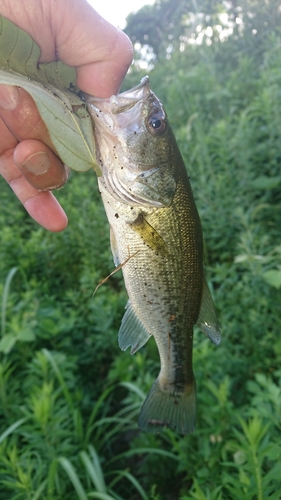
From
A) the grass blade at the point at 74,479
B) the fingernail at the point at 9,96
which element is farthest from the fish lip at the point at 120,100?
the grass blade at the point at 74,479

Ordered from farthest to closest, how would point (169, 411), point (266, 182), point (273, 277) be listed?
1. point (266, 182)
2. point (273, 277)
3. point (169, 411)

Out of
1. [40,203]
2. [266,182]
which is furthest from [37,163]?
[266,182]

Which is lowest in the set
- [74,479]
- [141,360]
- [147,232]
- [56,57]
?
[74,479]

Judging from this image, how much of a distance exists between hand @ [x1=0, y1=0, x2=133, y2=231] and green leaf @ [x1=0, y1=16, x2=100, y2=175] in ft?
0.73

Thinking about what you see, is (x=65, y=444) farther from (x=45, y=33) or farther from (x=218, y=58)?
(x=218, y=58)

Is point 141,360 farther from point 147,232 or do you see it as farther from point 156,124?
point 156,124

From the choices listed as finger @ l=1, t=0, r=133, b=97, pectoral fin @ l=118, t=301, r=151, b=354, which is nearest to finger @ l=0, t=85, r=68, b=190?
finger @ l=1, t=0, r=133, b=97

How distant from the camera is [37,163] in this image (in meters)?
1.42

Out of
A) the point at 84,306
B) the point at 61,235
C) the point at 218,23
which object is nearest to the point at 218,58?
the point at 218,23

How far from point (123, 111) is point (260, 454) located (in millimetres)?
1247

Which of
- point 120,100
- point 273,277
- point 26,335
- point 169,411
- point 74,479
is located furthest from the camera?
point 26,335

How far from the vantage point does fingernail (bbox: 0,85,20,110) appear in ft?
4.18

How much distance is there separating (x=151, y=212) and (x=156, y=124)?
0.30 meters

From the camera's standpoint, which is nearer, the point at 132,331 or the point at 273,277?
the point at 132,331
